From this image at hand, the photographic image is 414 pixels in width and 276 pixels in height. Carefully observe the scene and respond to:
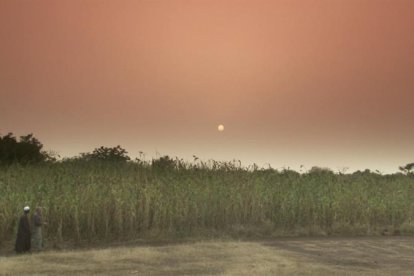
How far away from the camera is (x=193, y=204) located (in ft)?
71.1

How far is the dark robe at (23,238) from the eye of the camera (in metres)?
17.5

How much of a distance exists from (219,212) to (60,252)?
21.5ft

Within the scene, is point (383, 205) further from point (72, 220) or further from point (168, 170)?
Answer: point (72, 220)

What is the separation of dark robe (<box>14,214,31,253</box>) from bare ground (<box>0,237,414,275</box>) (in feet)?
2.26

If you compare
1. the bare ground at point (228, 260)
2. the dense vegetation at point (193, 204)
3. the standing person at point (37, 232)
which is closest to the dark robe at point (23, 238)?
the standing person at point (37, 232)

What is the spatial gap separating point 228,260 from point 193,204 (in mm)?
5940

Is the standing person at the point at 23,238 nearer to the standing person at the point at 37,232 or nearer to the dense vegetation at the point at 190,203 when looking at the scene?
the standing person at the point at 37,232

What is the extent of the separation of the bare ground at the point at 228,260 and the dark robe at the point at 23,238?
2.26 feet

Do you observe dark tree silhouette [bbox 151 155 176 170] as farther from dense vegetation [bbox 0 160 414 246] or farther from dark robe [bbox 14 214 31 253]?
dark robe [bbox 14 214 31 253]

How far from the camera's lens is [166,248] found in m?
17.7

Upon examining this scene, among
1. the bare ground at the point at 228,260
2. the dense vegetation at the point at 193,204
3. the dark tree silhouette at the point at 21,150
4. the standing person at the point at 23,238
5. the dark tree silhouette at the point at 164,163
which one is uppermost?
the dark tree silhouette at the point at 21,150

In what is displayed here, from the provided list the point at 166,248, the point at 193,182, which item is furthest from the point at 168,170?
the point at 166,248

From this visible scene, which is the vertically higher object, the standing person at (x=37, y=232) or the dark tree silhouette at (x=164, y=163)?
the dark tree silhouette at (x=164, y=163)

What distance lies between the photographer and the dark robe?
688 inches
